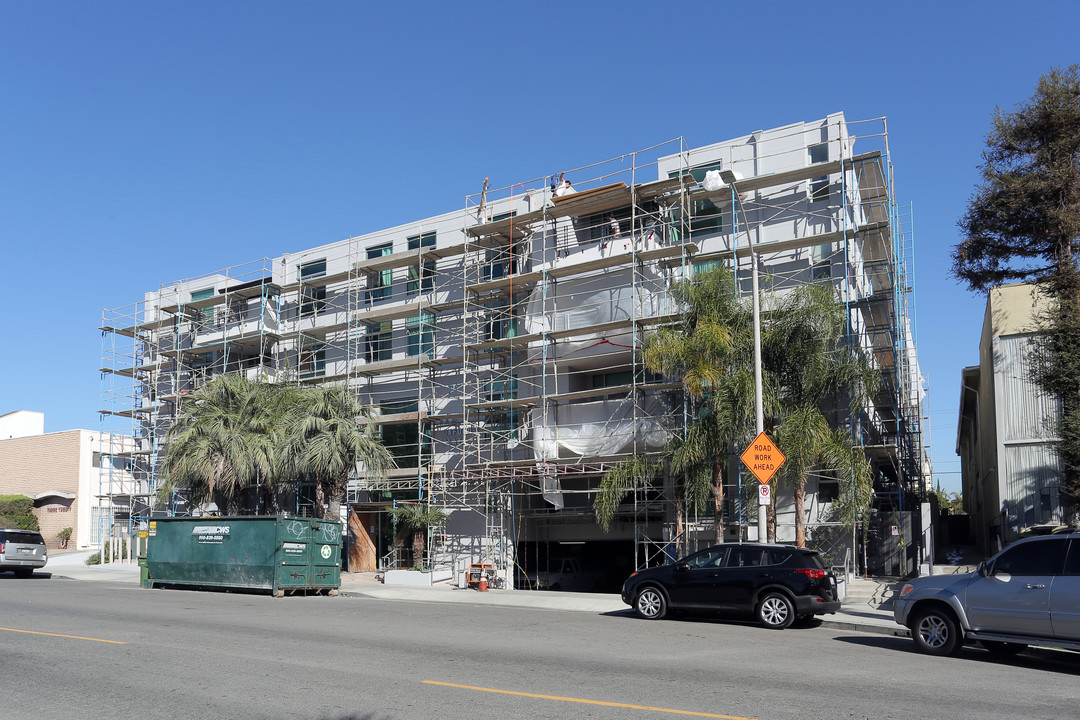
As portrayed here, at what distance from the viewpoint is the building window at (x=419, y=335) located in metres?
35.1

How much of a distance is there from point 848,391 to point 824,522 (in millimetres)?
4089

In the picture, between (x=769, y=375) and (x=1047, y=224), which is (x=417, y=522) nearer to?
(x=769, y=375)

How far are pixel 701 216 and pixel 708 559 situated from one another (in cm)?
1490

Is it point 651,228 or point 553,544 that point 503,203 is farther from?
point 553,544

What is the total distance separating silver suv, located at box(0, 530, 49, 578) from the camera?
2989cm

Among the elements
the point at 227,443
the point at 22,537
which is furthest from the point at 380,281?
the point at 22,537

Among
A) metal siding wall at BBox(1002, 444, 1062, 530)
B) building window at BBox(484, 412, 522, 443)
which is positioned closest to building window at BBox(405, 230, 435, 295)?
building window at BBox(484, 412, 522, 443)

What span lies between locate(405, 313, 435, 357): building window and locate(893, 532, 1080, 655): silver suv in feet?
78.6

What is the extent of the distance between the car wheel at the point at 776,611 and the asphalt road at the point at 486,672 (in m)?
0.37

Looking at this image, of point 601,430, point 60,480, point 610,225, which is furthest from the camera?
point 60,480

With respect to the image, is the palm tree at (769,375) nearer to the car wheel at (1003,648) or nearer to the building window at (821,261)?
the building window at (821,261)

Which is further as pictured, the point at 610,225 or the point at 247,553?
the point at 610,225

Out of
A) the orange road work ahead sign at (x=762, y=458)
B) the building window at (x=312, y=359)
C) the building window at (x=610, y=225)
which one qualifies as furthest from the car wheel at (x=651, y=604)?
the building window at (x=312, y=359)

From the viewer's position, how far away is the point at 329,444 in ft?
99.9
